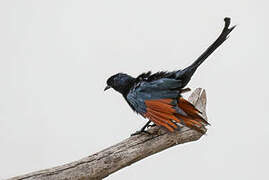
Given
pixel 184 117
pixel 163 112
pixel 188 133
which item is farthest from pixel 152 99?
pixel 188 133

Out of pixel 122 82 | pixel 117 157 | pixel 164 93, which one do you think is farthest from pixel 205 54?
pixel 117 157

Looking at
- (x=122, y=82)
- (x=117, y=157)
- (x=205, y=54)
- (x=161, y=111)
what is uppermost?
(x=122, y=82)

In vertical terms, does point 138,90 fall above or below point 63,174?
above

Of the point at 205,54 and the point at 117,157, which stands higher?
the point at 205,54

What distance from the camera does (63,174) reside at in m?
2.24

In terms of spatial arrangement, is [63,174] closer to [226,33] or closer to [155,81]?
[155,81]

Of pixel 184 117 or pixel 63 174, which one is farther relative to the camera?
pixel 184 117

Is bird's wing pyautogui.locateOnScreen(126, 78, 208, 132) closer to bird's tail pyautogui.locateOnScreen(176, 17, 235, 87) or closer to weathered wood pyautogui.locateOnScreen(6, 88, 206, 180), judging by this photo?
bird's tail pyautogui.locateOnScreen(176, 17, 235, 87)

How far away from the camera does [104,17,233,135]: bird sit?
2.40 meters

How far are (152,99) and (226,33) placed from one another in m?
0.63

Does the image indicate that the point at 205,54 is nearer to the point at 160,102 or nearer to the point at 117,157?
the point at 160,102

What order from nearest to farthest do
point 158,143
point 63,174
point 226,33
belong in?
1. point 63,174
2. point 226,33
3. point 158,143

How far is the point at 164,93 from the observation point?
2.43m

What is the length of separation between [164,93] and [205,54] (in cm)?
36
